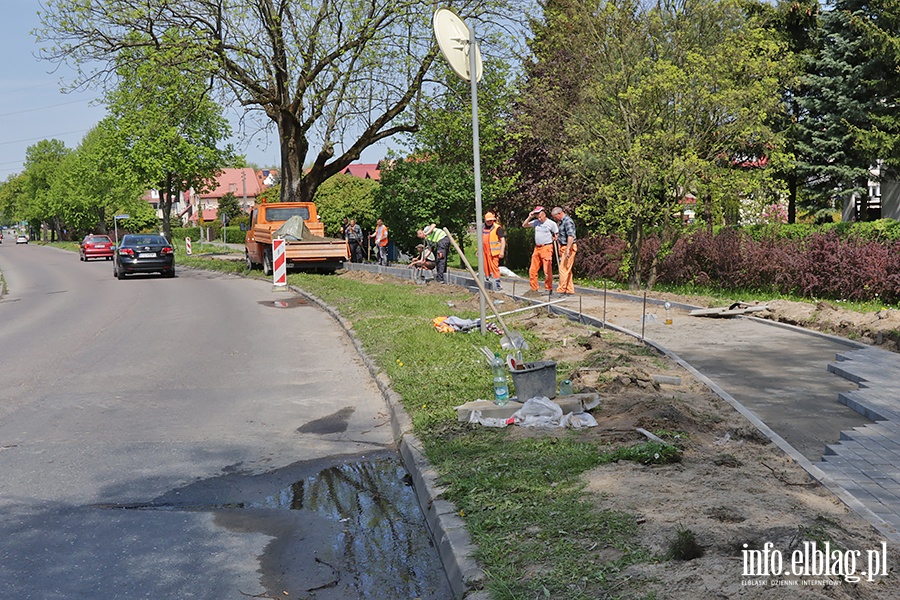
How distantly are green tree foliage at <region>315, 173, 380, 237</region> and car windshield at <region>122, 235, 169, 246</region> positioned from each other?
308 inches

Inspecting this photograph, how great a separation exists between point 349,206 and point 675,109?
20.9 m

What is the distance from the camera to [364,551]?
5.07 metres

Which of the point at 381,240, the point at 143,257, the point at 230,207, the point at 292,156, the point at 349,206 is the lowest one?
the point at 143,257

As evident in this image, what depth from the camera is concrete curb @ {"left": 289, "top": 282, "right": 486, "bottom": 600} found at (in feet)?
13.9

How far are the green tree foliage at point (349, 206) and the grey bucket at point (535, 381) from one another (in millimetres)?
26648

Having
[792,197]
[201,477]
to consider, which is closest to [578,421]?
[201,477]

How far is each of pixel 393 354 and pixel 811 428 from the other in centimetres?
532

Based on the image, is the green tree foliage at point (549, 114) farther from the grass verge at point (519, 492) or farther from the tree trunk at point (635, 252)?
the grass verge at point (519, 492)

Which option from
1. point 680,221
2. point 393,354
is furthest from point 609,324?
point 680,221

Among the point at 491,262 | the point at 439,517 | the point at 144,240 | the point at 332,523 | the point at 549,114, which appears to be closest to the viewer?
the point at 439,517

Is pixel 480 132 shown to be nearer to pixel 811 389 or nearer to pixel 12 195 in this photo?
pixel 811 389

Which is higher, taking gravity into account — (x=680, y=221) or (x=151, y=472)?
(x=680, y=221)

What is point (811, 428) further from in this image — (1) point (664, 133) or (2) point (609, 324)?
(1) point (664, 133)

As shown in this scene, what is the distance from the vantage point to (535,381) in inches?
292
